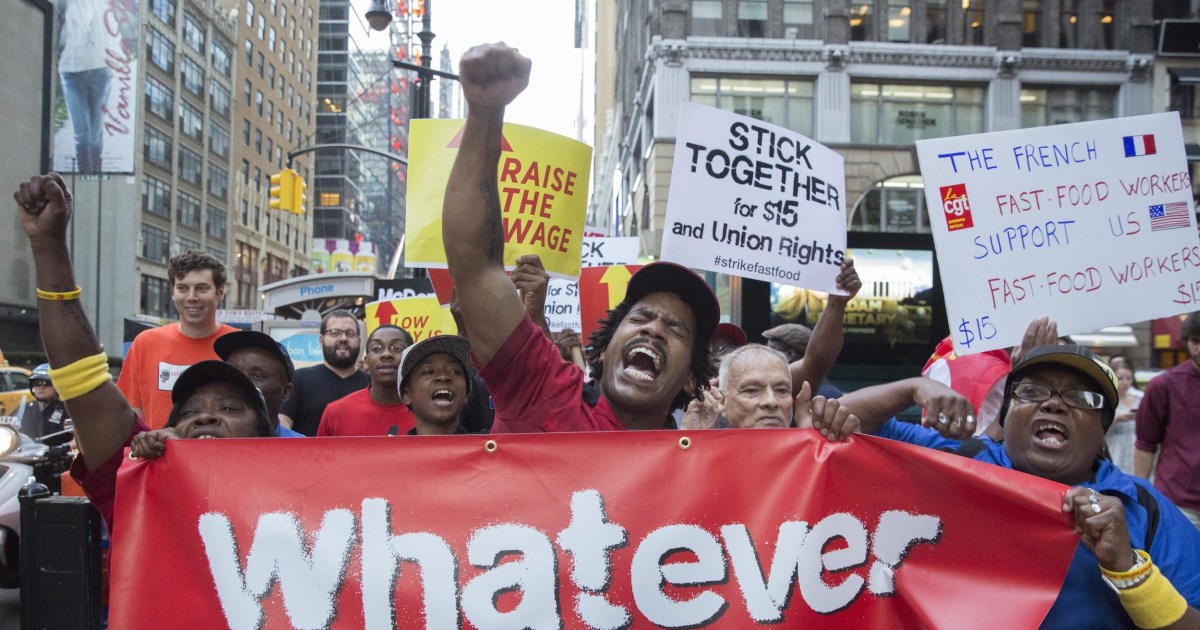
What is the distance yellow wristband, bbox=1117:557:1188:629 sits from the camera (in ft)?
7.26

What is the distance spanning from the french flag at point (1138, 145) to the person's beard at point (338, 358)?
4.39 meters

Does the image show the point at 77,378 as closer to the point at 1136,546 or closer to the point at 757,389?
the point at 757,389

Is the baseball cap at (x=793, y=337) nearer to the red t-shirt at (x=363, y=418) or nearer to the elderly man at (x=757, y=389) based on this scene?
the elderly man at (x=757, y=389)

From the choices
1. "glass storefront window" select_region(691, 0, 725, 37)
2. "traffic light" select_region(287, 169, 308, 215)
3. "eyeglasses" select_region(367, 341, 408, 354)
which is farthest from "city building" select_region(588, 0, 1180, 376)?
"eyeglasses" select_region(367, 341, 408, 354)

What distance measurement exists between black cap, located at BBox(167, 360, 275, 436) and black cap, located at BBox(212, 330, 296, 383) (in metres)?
0.98

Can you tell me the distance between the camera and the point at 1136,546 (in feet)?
7.80

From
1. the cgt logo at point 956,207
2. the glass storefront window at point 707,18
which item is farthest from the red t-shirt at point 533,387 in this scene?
the glass storefront window at point 707,18

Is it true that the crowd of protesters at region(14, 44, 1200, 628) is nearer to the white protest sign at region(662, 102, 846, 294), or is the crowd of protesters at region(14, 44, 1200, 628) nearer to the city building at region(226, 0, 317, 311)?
the white protest sign at region(662, 102, 846, 294)

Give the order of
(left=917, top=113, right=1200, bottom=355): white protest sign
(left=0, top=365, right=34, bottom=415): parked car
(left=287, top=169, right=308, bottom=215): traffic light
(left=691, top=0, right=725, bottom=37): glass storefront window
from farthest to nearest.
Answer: (left=691, top=0, right=725, bottom=37): glass storefront window
(left=287, top=169, right=308, bottom=215): traffic light
(left=0, top=365, right=34, bottom=415): parked car
(left=917, top=113, right=1200, bottom=355): white protest sign

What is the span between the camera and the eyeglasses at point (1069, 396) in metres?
2.60

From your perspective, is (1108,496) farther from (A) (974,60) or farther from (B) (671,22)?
(A) (974,60)

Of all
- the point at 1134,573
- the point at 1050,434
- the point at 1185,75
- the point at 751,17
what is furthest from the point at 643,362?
the point at 1185,75

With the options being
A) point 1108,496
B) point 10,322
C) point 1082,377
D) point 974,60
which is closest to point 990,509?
point 1108,496

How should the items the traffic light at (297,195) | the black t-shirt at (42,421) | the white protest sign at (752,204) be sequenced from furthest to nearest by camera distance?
1. the traffic light at (297,195)
2. the black t-shirt at (42,421)
3. the white protest sign at (752,204)
